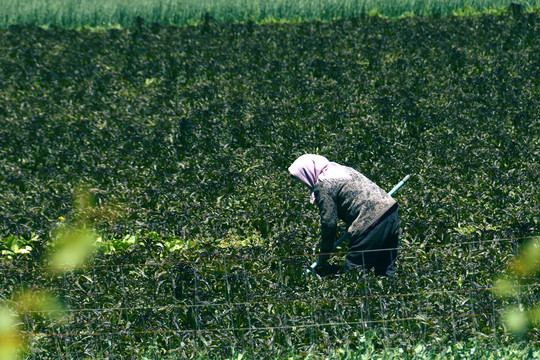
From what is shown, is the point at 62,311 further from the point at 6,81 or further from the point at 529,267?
the point at 6,81

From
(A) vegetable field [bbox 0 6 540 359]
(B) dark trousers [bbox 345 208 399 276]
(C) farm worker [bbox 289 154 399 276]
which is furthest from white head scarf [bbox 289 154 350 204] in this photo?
(A) vegetable field [bbox 0 6 540 359]

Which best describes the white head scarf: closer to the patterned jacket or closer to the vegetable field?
the patterned jacket

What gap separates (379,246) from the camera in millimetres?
6785

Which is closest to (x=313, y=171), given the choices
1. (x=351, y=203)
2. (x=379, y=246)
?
(x=351, y=203)

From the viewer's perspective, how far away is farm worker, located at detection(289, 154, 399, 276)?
6680 millimetres

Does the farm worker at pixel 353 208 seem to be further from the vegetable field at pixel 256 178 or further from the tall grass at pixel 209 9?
the tall grass at pixel 209 9

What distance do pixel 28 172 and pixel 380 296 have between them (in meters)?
6.31

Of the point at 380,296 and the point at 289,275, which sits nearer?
the point at 380,296

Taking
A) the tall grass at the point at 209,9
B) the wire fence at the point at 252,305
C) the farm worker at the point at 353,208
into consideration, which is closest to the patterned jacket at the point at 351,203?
the farm worker at the point at 353,208

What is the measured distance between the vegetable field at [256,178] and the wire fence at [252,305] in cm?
2

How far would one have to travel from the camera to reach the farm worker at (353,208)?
6.68 meters

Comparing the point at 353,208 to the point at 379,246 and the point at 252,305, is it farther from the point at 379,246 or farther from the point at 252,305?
the point at 252,305

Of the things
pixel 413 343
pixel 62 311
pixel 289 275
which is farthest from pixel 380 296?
pixel 62 311

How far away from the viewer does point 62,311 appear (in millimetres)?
6137
